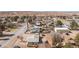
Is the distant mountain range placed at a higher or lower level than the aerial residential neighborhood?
higher

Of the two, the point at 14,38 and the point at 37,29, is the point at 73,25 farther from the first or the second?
the point at 14,38

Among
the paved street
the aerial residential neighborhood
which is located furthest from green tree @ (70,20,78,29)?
the paved street

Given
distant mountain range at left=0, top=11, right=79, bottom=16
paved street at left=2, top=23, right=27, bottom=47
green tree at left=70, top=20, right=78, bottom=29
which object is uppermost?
distant mountain range at left=0, top=11, right=79, bottom=16

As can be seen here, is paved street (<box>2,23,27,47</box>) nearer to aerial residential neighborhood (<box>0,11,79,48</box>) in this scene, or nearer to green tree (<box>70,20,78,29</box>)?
aerial residential neighborhood (<box>0,11,79,48</box>)

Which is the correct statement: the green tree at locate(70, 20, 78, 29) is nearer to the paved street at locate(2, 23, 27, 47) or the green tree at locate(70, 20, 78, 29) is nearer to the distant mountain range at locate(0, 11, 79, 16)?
the distant mountain range at locate(0, 11, 79, 16)

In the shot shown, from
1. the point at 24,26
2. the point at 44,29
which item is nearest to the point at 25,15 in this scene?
the point at 24,26

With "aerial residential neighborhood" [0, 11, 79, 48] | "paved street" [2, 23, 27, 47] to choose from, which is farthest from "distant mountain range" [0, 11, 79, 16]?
"paved street" [2, 23, 27, 47]
